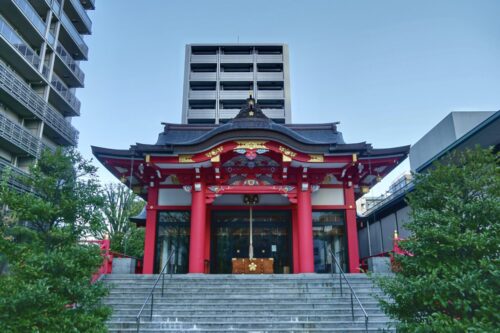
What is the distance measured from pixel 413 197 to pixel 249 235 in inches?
359

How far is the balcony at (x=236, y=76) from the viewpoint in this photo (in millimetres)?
46156

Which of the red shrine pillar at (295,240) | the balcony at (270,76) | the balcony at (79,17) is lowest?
the red shrine pillar at (295,240)

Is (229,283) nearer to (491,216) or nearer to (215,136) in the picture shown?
(215,136)

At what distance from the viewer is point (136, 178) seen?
48.5 ft

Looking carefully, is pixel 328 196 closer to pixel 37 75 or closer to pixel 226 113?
pixel 37 75

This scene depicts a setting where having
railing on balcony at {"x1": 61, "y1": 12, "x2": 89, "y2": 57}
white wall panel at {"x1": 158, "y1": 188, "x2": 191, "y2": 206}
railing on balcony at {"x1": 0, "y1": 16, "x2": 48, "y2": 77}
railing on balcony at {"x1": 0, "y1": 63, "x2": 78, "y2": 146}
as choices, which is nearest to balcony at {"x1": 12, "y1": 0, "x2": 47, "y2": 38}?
railing on balcony at {"x1": 0, "y1": 16, "x2": 48, "y2": 77}

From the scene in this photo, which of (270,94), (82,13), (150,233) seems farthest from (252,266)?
(270,94)

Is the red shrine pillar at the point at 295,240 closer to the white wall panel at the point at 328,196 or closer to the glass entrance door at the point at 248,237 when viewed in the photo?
the glass entrance door at the point at 248,237

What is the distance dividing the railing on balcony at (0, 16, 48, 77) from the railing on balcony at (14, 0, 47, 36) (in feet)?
5.38

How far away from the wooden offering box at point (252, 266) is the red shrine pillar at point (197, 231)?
48.5 inches

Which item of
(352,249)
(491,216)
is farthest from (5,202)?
(352,249)

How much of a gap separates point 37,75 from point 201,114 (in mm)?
22726

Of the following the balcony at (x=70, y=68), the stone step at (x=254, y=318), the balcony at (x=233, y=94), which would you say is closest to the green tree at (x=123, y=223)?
the balcony at (x=70, y=68)

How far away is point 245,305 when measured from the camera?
8.48m
